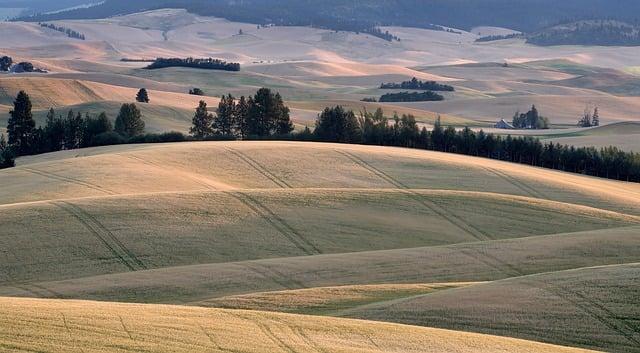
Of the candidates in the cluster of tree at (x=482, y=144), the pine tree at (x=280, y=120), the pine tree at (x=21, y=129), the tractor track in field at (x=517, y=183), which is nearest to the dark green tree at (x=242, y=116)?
the pine tree at (x=280, y=120)

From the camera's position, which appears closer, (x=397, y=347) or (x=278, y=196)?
(x=397, y=347)

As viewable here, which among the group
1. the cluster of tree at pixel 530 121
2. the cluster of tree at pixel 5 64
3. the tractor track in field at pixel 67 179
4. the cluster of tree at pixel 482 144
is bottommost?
the tractor track in field at pixel 67 179

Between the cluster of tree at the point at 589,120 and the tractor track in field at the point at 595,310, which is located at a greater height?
the cluster of tree at the point at 589,120

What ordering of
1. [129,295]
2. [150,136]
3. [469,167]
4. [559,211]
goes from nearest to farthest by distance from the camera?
[129,295] → [559,211] → [469,167] → [150,136]

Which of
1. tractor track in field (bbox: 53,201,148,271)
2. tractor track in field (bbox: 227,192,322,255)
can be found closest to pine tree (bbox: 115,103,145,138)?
tractor track in field (bbox: 227,192,322,255)

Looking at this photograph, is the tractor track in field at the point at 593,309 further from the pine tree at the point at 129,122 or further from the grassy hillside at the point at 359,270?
the pine tree at the point at 129,122

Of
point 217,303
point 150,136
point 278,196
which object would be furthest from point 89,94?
point 217,303

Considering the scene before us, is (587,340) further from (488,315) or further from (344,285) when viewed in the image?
(344,285)
